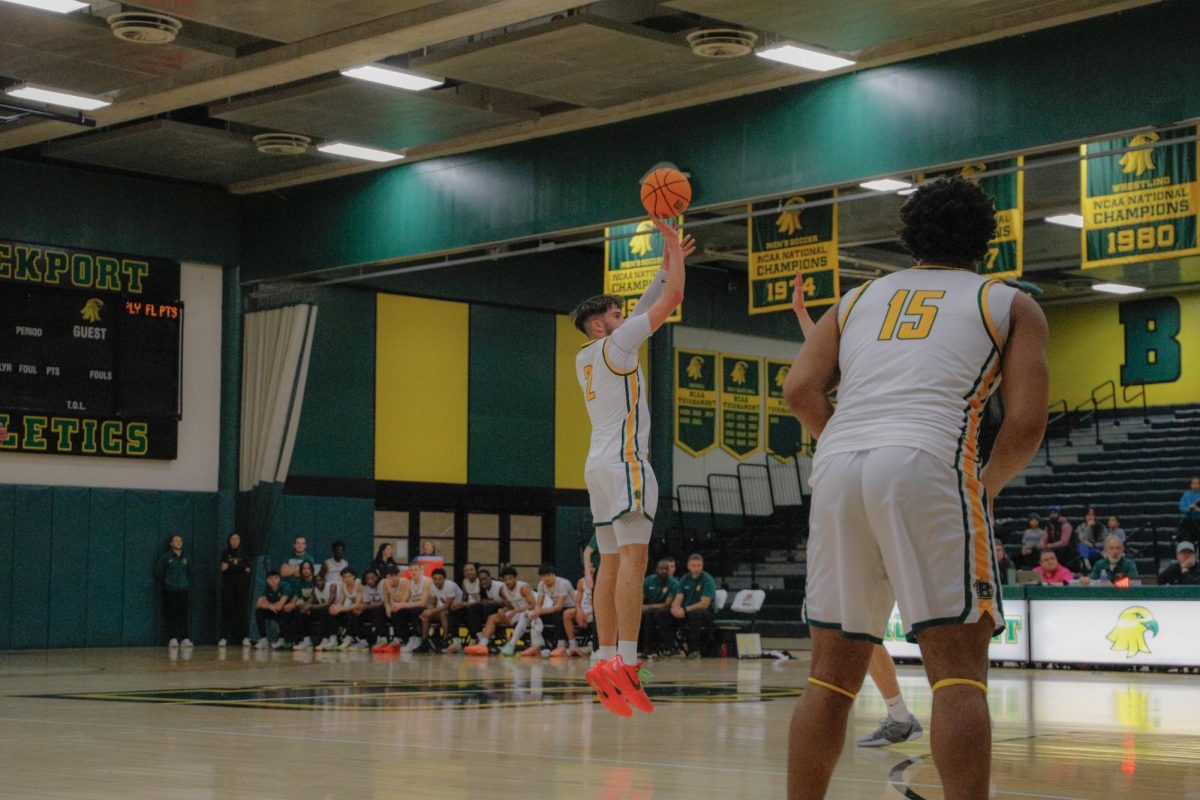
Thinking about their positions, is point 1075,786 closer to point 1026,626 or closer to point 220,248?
point 1026,626

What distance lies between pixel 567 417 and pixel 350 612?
7.11 metres

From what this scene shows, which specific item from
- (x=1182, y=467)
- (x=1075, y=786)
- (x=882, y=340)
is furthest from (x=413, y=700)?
(x=1182, y=467)

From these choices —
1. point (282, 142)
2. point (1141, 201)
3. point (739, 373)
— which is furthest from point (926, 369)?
point (739, 373)

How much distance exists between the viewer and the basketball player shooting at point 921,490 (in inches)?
151

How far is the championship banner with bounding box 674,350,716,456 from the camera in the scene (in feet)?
98.3

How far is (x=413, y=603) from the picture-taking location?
22.5m

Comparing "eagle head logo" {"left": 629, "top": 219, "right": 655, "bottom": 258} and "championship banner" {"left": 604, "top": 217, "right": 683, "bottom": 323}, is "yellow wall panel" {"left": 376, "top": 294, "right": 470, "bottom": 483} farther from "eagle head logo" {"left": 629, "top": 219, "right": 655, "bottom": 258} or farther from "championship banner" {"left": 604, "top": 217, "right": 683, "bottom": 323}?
"eagle head logo" {"left": 629, "top": 219, "right": 655, "bottom": 258}

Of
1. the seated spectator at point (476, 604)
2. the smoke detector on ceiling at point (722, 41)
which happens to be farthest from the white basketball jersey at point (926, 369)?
the seated spectator at point (476, 604)

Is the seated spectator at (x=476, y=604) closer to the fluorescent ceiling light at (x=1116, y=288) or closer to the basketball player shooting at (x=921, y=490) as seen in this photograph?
the fluorescent ceiling light at (x=1116, y=288)

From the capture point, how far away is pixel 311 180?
23.4 metres

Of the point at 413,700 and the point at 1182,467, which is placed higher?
the point at 1182,467

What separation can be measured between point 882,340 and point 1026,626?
14727 mm

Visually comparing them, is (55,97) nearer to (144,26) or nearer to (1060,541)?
(144,26)

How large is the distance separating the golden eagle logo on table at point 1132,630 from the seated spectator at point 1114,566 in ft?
4.06
